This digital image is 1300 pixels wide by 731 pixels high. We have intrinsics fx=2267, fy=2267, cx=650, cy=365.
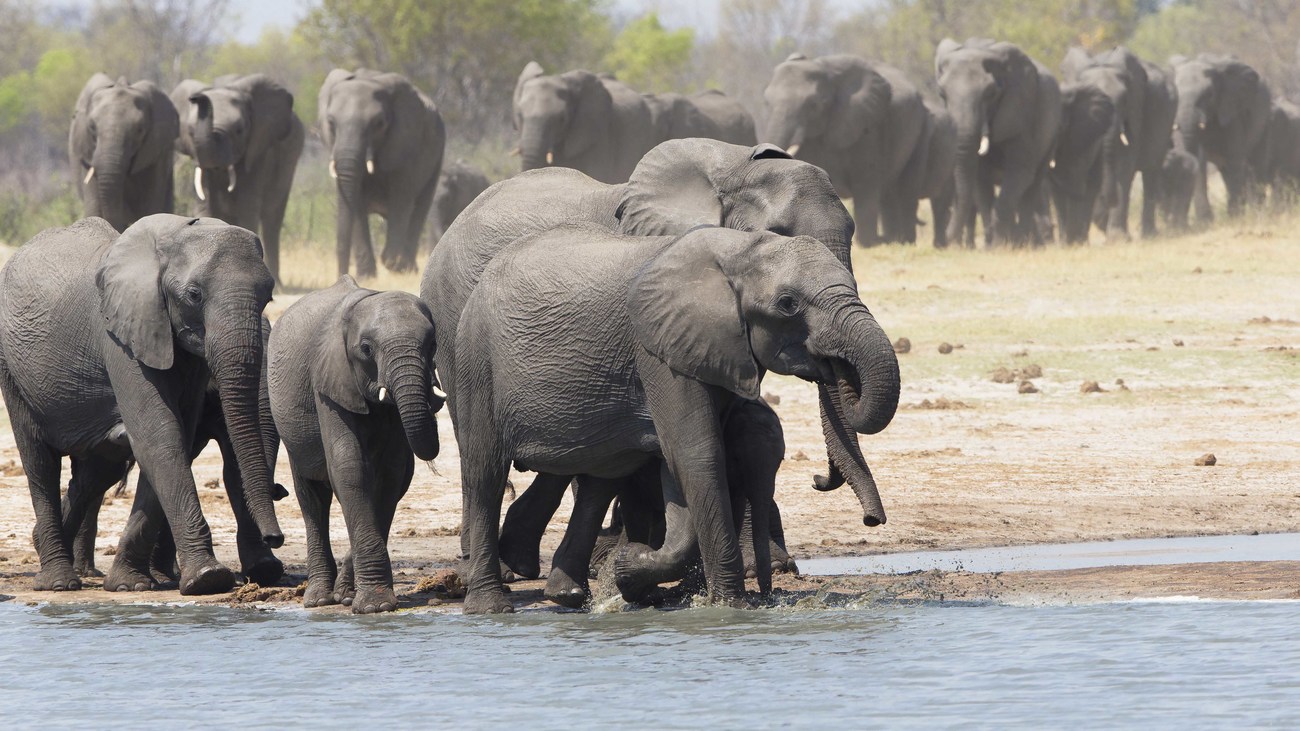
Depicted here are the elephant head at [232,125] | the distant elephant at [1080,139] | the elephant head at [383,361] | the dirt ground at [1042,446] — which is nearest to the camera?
the elephant head at [383,361]

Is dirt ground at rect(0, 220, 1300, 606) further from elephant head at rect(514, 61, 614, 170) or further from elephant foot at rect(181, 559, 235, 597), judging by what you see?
elephant head at rect(514, 61, 614, 170)

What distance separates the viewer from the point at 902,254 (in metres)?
22.3

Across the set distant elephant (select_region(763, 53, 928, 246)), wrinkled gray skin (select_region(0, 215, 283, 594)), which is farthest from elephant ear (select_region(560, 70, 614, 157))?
wrinkled gray skin (select_region(0, 215, 283, 594))

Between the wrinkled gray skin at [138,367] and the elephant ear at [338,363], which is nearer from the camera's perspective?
the elephant ear at [338,363]

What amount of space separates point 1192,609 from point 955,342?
850 cm

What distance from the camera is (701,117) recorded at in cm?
2825

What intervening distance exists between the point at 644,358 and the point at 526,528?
1551 millimetres

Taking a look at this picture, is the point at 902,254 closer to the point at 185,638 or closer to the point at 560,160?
the point at 560,160

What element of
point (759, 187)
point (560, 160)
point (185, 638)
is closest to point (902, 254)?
point (560, 160)

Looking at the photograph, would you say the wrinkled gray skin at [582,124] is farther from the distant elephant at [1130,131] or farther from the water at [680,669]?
the water at [680,669]

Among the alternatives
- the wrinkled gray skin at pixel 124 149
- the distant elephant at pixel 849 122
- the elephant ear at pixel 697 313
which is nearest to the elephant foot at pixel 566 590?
the elephant ear at pixel 697 313

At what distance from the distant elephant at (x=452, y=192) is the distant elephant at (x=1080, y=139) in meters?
7.23

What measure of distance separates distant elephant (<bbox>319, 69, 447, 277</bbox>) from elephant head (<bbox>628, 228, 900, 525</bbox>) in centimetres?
1509

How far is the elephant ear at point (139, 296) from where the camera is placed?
9.08 m
